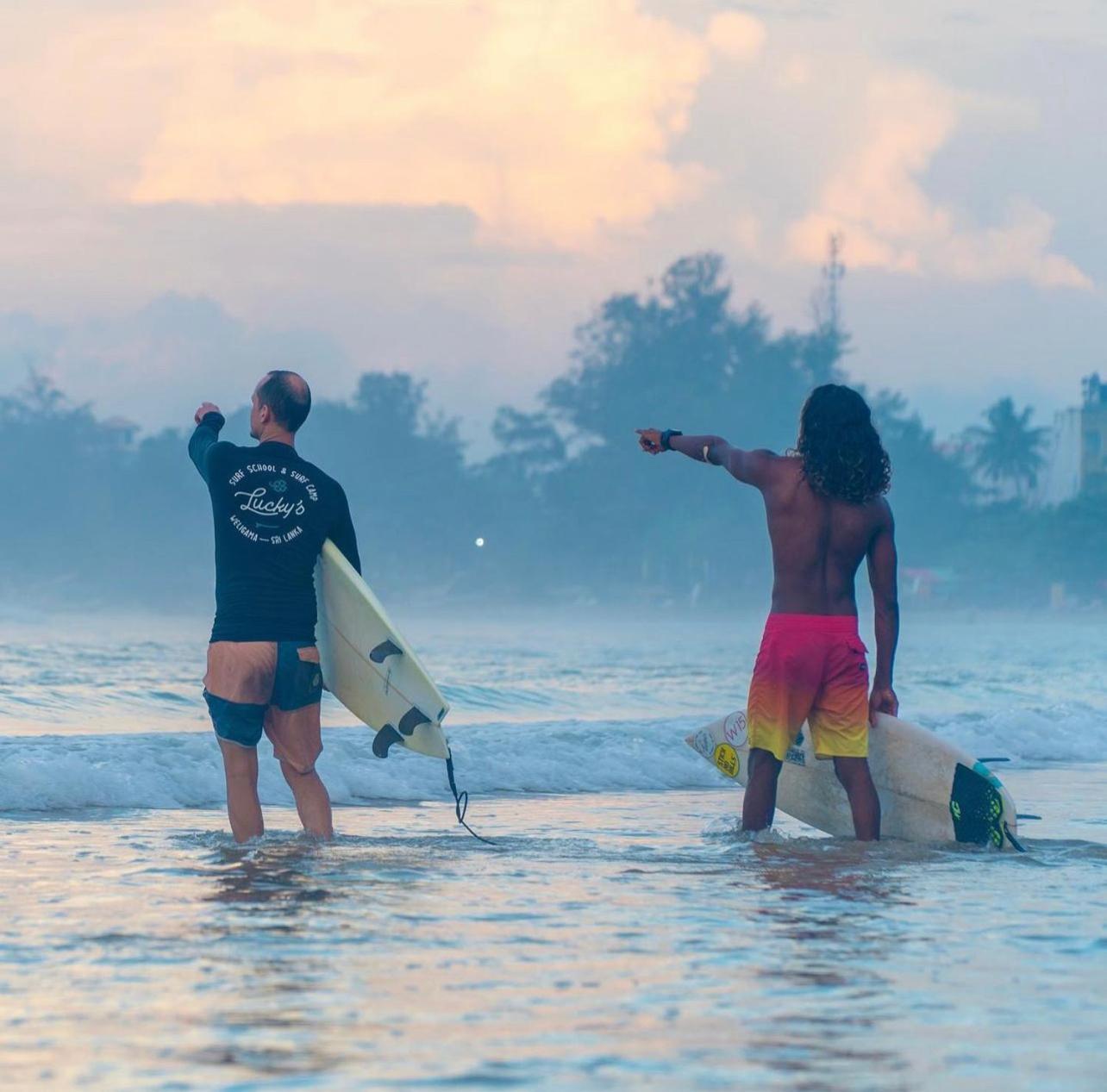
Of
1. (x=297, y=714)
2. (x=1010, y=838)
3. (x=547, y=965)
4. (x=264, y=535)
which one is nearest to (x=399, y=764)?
(x=297, y=714)

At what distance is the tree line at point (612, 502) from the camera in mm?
106438

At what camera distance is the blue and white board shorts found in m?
5.42

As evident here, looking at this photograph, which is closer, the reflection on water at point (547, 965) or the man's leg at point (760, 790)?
the reflection on water at point (547, 965)

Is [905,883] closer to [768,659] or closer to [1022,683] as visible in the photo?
[768,659]

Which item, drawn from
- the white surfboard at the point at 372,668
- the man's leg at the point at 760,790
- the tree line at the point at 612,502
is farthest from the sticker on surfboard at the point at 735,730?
the tree line at the point at 612,502

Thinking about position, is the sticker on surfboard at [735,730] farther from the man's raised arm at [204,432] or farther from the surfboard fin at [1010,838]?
the man's raised arm at [204,432]

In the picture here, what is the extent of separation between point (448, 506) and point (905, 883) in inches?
4314

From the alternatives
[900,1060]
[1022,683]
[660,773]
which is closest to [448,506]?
[1022,683]

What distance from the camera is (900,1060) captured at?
3219 millimetres

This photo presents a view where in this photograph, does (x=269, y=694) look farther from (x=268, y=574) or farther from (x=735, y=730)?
(x=735, y=730)

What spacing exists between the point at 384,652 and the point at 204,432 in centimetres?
92

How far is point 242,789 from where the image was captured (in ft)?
18.6

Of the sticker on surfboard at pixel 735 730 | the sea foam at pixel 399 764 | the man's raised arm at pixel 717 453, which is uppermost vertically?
the man's raised arm at pixel 717 453

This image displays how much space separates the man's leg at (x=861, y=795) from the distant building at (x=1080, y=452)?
110 metres
